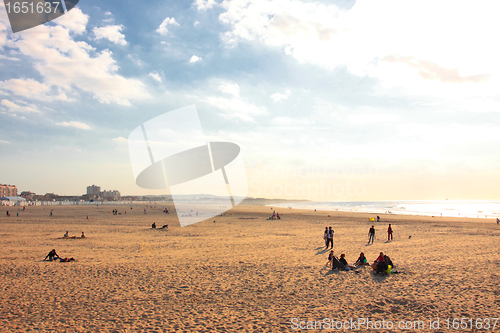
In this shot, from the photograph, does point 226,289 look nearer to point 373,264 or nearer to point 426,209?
point 373,264

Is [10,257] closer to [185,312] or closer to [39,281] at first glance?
[39,281]

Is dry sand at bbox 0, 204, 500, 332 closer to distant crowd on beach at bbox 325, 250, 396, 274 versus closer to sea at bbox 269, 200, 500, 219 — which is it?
distant crowd on beach at bbox 325, 250, 396, 274

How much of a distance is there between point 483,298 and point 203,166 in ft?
37.9

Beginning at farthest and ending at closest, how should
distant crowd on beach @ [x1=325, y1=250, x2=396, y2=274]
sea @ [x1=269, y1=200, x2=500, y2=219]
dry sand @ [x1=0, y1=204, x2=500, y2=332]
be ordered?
sea @ [x1=269, y1=200, x2=500, y2=219] < distant crowd on beach @ [x1=325, y1=250, x2=396, y2=274] < dry sand @ [x1=0, y1=204, x2=500, y2=332]

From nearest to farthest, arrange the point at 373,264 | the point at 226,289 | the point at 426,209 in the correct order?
the point at 226,289, the point at 373,264, the point at 426,209

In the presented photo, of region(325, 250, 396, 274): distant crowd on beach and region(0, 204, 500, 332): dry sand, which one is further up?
region(325, 250, 396, 274): distant crowd on beach

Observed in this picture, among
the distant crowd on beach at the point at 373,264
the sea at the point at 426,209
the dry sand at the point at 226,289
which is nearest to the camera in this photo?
the dry sand at the point at 226,289

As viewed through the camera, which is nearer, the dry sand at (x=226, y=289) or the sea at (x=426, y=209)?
the dry sand at (x=226, y=289)

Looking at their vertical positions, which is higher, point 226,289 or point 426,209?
point 226,289

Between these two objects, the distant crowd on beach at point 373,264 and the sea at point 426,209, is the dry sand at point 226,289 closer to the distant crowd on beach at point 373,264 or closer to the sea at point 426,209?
the distant crowd on beach at point 373,264

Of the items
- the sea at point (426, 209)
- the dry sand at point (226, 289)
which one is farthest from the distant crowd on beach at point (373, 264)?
the sea at point (426, 209)

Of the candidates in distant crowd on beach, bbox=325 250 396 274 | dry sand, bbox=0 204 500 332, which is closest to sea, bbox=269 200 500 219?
dry sand, bbox=0 204 500 332

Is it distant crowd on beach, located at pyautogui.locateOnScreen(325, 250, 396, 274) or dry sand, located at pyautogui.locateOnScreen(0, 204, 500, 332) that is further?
distant crowd on beach, located at pyautogui.locateOnScreen(325, 250, 396, 274)

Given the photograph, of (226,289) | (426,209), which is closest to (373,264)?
(226,289)
